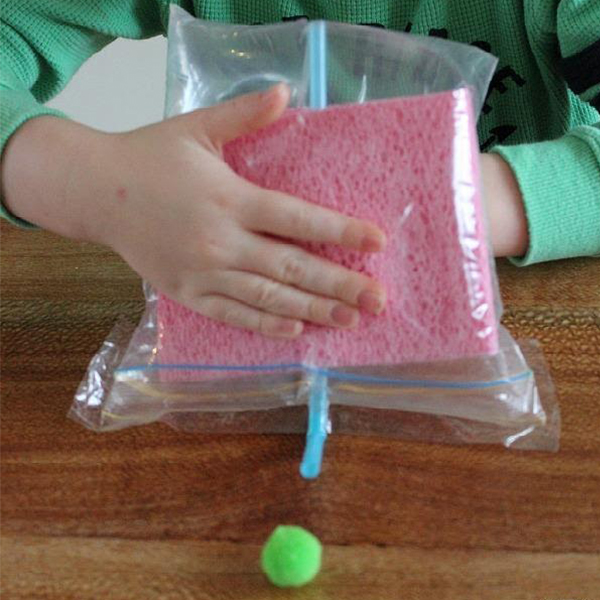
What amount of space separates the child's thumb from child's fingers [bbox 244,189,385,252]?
33 mm

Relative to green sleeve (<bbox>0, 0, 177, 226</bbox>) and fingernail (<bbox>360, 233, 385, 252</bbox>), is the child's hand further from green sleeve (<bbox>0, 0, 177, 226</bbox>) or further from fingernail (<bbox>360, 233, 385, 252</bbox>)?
green sleeve (<bbox>0, 0, 177, 226</bbox>)

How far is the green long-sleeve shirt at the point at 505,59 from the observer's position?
412 millimetres

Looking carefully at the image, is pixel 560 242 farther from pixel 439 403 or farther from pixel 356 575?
pixel 356 575

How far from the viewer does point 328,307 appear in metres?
0.30

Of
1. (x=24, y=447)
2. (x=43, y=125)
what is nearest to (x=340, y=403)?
(x=24, y=447)

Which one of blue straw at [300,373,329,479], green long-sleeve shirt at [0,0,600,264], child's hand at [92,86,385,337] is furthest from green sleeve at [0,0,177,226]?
blue straw at [300,373,329,479]

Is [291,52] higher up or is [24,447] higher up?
[291,52]

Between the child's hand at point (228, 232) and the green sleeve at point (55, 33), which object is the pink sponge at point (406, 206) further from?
the green sleeve at point (55, 33)

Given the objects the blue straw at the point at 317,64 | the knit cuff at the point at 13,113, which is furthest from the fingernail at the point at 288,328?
the knit cuff at the point at 13,113

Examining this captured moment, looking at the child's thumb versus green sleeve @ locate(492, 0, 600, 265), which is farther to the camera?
green sleeve @ locate(492, 0, 600, 265)

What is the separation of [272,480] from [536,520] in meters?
0.12

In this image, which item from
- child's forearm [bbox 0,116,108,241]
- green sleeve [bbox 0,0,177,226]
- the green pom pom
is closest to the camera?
the green pom pom

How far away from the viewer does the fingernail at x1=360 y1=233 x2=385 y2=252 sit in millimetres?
289

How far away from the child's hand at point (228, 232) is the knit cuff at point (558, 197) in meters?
0.16
